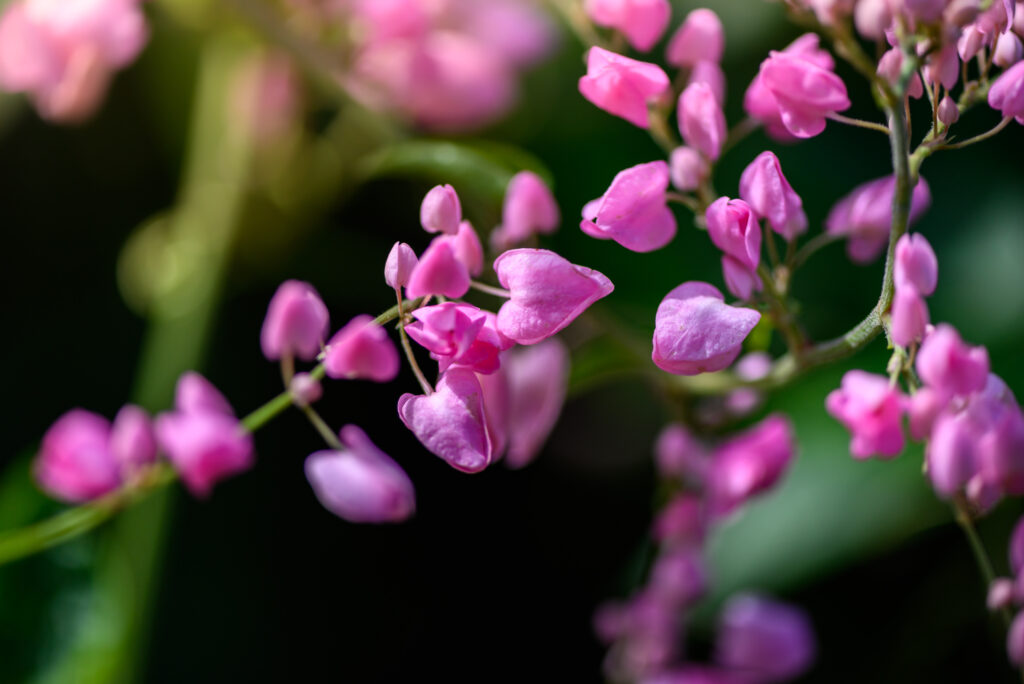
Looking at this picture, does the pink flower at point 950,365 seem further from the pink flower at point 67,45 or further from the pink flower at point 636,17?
the pink flower at point 67,45

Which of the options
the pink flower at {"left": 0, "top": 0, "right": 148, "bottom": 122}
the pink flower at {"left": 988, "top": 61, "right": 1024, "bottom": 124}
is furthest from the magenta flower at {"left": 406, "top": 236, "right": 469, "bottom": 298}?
the pink flower at {"left": 0, "top": 0, "right": 148, "bottom": 122}

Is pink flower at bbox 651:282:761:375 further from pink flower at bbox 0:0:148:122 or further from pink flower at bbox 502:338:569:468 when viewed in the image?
pink flower at bbox 0:0:148:122

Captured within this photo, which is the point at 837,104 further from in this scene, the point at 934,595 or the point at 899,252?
the point at 934,595

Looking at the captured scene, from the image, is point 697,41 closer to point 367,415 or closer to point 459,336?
point 459,336

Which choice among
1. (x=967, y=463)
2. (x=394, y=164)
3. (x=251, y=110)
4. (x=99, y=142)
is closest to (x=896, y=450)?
(x=967, y=463)

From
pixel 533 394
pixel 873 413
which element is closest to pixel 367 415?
pixel 533 394

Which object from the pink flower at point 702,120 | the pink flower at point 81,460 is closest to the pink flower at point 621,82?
the pink flower at point 702,120
